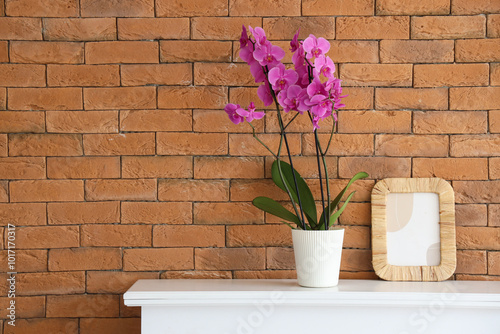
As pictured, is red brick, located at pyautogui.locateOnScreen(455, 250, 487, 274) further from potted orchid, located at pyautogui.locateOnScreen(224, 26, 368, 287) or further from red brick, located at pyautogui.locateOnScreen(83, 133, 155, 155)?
red brick, located at pyautogui.locateOnScreen(83, 133, 155, 155)

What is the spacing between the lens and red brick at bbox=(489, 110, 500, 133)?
136 cm

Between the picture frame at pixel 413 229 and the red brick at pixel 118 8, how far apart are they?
2.89 feet

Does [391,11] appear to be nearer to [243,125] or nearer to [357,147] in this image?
[357,147]

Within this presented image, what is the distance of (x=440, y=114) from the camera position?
1370 millimetres

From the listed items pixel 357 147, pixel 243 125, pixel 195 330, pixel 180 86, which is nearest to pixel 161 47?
pixel 180 86

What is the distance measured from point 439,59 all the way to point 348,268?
27.4 inches

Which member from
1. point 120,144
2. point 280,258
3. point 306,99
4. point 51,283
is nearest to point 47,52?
point 120,144

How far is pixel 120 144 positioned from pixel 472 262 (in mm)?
1124

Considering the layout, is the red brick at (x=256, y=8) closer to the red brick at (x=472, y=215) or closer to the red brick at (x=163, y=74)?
the red brick at (x=163, y=74)

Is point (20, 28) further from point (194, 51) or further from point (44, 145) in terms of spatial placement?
point (194, 51)

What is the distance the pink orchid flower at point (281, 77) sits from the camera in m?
1.17

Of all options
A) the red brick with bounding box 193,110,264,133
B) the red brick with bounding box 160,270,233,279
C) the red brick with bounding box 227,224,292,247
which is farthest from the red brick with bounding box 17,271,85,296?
the red brick with bounding box 193,110,264,133

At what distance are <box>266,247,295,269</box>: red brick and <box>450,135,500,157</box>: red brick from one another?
0.58 meters

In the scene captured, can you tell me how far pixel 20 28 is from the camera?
137 centimetres
